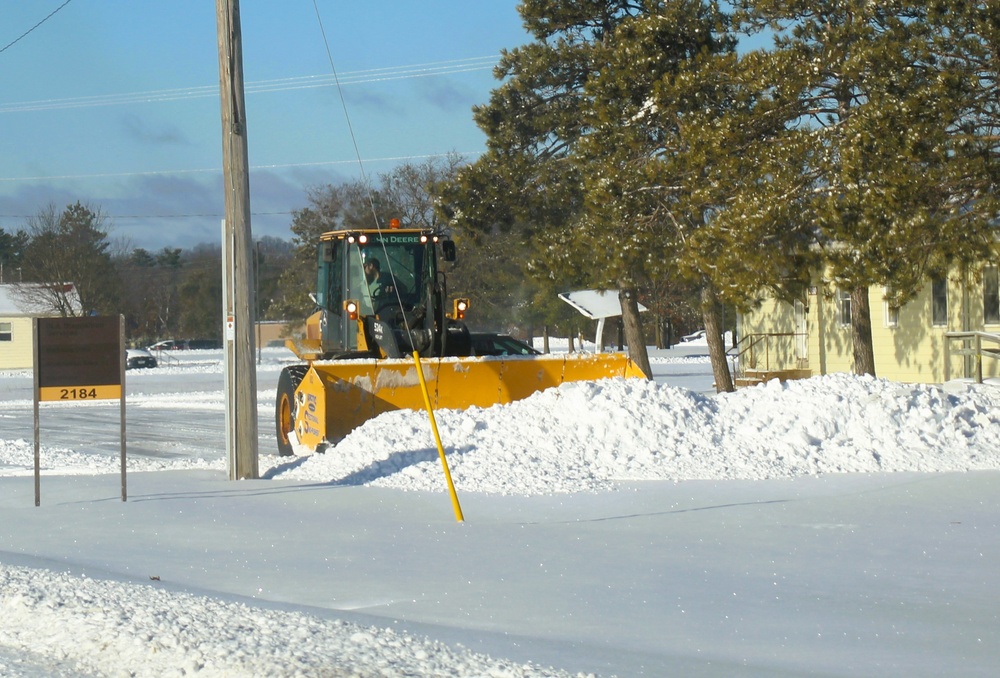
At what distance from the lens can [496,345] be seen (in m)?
28.1

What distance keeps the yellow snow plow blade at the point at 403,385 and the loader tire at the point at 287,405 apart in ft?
2.36

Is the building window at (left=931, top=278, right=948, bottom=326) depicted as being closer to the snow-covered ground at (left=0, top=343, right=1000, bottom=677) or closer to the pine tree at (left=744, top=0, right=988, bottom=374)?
the pine tree at (left=744, top=0, right=988, bottom=374)

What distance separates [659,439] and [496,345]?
49.1 ft

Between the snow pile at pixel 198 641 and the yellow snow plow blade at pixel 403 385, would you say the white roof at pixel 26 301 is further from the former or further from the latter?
the snow pile at pixel 198 641

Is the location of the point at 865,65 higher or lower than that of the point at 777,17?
lower

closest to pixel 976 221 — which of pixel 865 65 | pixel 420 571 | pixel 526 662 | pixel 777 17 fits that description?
pixel 865 65

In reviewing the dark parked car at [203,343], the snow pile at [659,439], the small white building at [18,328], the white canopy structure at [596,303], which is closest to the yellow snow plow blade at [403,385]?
the snow pile at [659,439]

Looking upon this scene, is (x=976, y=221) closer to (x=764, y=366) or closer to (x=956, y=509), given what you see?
(x=956, y=509)

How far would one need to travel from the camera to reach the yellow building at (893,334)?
26.0m

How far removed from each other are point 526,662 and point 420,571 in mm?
2522

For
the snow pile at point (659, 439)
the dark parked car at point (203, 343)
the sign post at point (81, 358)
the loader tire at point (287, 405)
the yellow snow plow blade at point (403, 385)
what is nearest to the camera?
the sign post at point (81, 358)

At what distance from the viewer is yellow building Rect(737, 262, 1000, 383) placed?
2597cm

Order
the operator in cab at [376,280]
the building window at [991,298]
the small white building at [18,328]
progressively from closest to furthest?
the operator in cab at [376,280]
the building window at [991,298]
the small white building at [18,328]

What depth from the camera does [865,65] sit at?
1803cm
